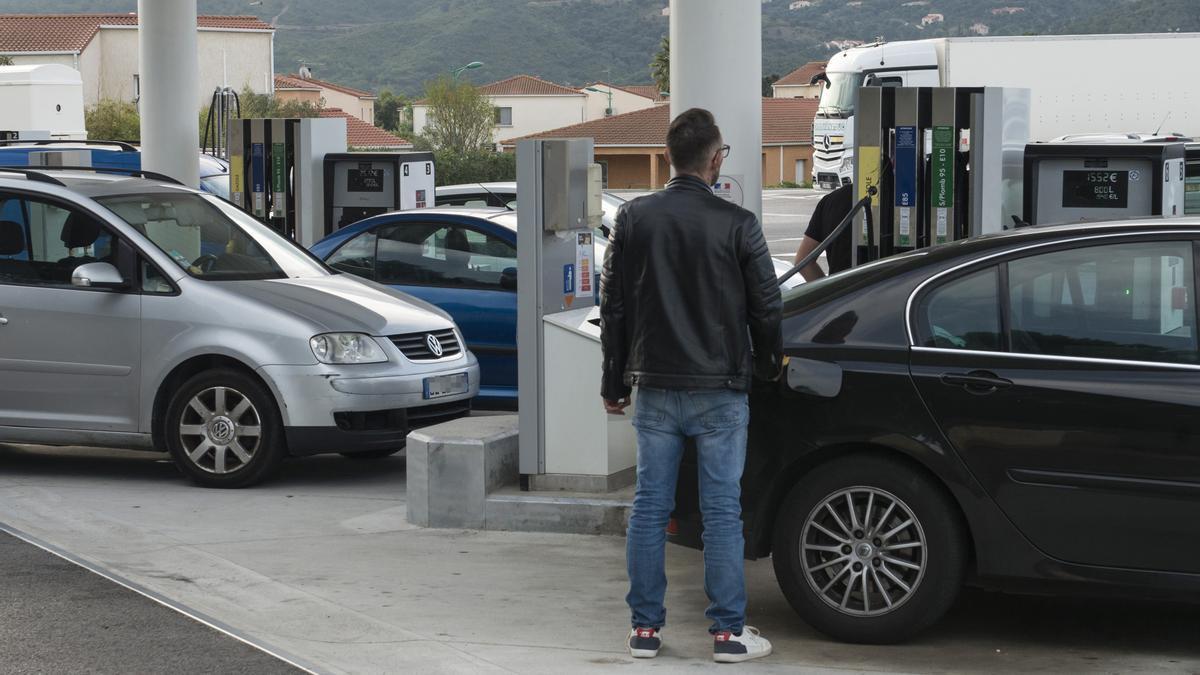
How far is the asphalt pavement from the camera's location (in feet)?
17.6

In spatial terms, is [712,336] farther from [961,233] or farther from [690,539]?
[961,233]

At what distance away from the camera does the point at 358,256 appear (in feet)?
37.0

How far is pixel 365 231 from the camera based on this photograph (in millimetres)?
11281

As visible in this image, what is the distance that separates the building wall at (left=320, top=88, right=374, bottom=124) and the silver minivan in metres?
101

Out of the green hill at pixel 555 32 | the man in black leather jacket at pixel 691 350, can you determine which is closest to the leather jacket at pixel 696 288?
the man in black leather jacket at pixel 691 350

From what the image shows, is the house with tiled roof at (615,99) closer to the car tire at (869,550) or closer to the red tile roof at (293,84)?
the red tile roof at (293,84)

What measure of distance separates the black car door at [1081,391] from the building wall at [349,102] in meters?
106

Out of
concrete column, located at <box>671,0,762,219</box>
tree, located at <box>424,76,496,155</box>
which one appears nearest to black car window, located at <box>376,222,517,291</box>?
concrete column, located at <box>671,0,762,219</box>

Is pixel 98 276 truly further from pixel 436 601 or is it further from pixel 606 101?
pixel 606 101

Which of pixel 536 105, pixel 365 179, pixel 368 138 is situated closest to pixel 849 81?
pixel 365 179

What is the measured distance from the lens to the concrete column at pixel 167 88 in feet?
52.4

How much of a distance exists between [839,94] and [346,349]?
84.8 ft

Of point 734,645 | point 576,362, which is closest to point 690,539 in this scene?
point 734,645

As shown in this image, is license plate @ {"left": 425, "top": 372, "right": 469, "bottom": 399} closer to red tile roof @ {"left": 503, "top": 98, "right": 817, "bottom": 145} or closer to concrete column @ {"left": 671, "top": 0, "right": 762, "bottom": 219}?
concrete column @ {"left": 671, "top": 0, "right": 762, "bottom": 219}
